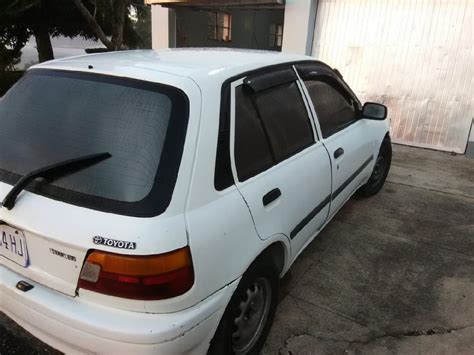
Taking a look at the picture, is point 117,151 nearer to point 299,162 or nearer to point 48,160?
point 48,160

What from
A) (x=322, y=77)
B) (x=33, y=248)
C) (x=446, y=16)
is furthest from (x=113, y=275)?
(x=446, y=16)

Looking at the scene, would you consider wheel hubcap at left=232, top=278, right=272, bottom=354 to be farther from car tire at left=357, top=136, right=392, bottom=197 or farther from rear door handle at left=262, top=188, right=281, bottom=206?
car tire at left=357, top=136, right=392, bottom=197

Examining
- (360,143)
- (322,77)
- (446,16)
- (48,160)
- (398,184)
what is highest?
(446,16)

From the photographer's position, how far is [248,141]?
2186mm

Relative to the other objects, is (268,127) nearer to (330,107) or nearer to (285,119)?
(285,119)

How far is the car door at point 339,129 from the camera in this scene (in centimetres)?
306

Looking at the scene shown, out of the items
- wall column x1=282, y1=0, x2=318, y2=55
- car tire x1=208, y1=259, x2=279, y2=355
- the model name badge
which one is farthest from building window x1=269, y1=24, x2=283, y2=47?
the model name badge

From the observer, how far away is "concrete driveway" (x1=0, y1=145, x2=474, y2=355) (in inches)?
99.9

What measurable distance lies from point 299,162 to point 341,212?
198cm

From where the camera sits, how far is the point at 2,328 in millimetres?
2510

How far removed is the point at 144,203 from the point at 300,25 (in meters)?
6.88

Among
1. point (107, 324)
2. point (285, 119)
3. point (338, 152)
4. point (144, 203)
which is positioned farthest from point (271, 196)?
point (338, 152)

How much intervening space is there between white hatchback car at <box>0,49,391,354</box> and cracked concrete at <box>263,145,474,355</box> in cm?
45

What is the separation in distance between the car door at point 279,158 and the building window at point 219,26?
9963 millimetres
